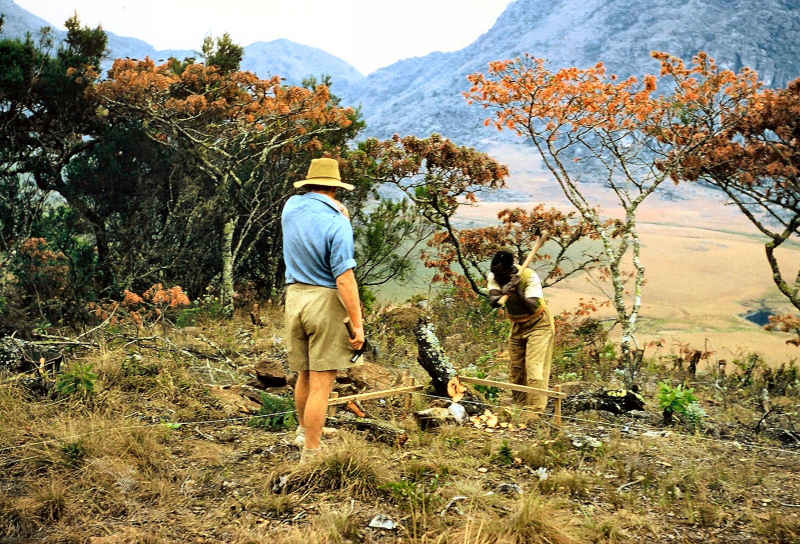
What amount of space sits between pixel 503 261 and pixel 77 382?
12.0ft

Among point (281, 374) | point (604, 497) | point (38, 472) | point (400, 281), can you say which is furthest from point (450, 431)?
point (400, 281)

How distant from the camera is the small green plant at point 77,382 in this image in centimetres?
496

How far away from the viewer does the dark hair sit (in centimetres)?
512

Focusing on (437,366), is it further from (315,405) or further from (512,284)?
(315,405)

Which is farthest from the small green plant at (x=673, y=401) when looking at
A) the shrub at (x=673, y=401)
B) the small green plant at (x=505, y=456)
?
the small green plant at (x=505, y=456)

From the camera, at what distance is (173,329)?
25.1 feet

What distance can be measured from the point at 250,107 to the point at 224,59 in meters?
1.39

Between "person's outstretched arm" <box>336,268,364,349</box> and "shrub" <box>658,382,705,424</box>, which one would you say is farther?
"shrub" <box>658,382,705,424</box>

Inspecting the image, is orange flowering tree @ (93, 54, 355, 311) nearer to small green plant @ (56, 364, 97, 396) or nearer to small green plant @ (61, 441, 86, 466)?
small green plant @ (56, 364, 97, 396)

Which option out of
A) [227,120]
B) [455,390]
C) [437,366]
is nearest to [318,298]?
[437,366]

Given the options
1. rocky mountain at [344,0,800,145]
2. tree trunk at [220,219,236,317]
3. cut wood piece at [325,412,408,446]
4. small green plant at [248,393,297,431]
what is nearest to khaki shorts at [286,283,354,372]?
cut wood piece at [325,412,408,446]

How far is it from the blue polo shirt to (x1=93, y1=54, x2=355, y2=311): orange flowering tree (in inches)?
204

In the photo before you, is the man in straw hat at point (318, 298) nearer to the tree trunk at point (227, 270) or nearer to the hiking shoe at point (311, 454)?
the hiking shoe at point (311, 454)

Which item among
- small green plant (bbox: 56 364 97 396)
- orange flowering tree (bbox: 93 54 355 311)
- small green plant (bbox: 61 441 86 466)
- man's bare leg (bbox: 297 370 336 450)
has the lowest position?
small green plant (bbox: 61 441 86 466)
